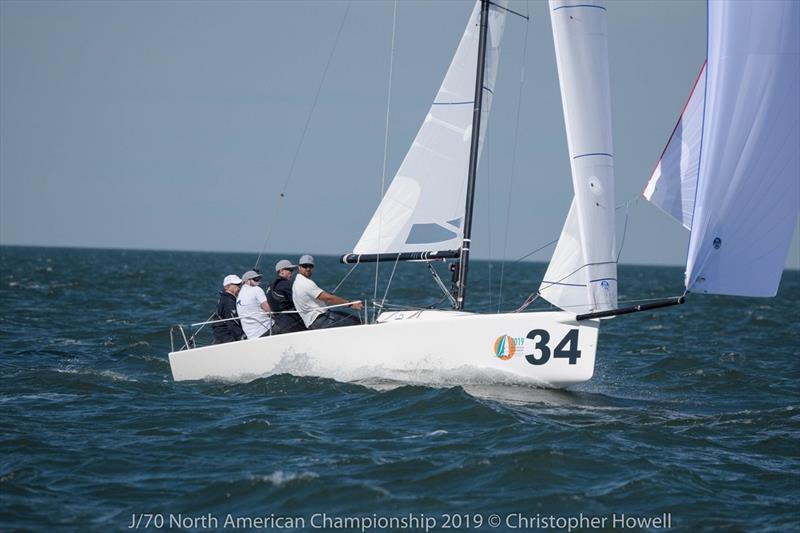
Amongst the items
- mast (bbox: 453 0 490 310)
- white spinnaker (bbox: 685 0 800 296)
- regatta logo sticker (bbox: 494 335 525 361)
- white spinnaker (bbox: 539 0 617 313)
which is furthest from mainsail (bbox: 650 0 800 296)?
mast (bbox: 453 0 490 310)

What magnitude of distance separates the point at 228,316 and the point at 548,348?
428 centimetres

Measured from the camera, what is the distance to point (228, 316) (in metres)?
13.8

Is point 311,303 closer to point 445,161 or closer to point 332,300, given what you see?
point 332,300

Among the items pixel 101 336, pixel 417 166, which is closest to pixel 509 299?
pixel 101 336

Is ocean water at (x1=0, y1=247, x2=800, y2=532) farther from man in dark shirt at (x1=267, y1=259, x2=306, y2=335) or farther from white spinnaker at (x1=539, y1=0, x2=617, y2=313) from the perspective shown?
white spinnaker at (x1=539, y1=0, x2=617, y2=313)

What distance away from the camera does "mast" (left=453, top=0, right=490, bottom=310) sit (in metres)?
12.9

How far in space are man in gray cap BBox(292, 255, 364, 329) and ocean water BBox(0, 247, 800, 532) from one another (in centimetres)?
77

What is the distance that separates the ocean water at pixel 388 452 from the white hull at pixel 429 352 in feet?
0.58

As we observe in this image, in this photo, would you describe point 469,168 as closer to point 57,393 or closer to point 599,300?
point 599,300

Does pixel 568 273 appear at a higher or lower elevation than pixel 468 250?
lower

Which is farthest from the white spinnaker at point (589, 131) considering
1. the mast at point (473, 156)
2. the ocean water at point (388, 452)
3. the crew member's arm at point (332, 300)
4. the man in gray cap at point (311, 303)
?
the man in gray cap at point (311, 303)

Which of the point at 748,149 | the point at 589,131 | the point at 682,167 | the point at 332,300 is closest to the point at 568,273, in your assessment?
the point at 589,131

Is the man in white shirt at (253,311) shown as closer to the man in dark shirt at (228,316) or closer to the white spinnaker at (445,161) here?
the man in dark shirt at (228,316)

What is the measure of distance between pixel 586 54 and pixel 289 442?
5.43m
